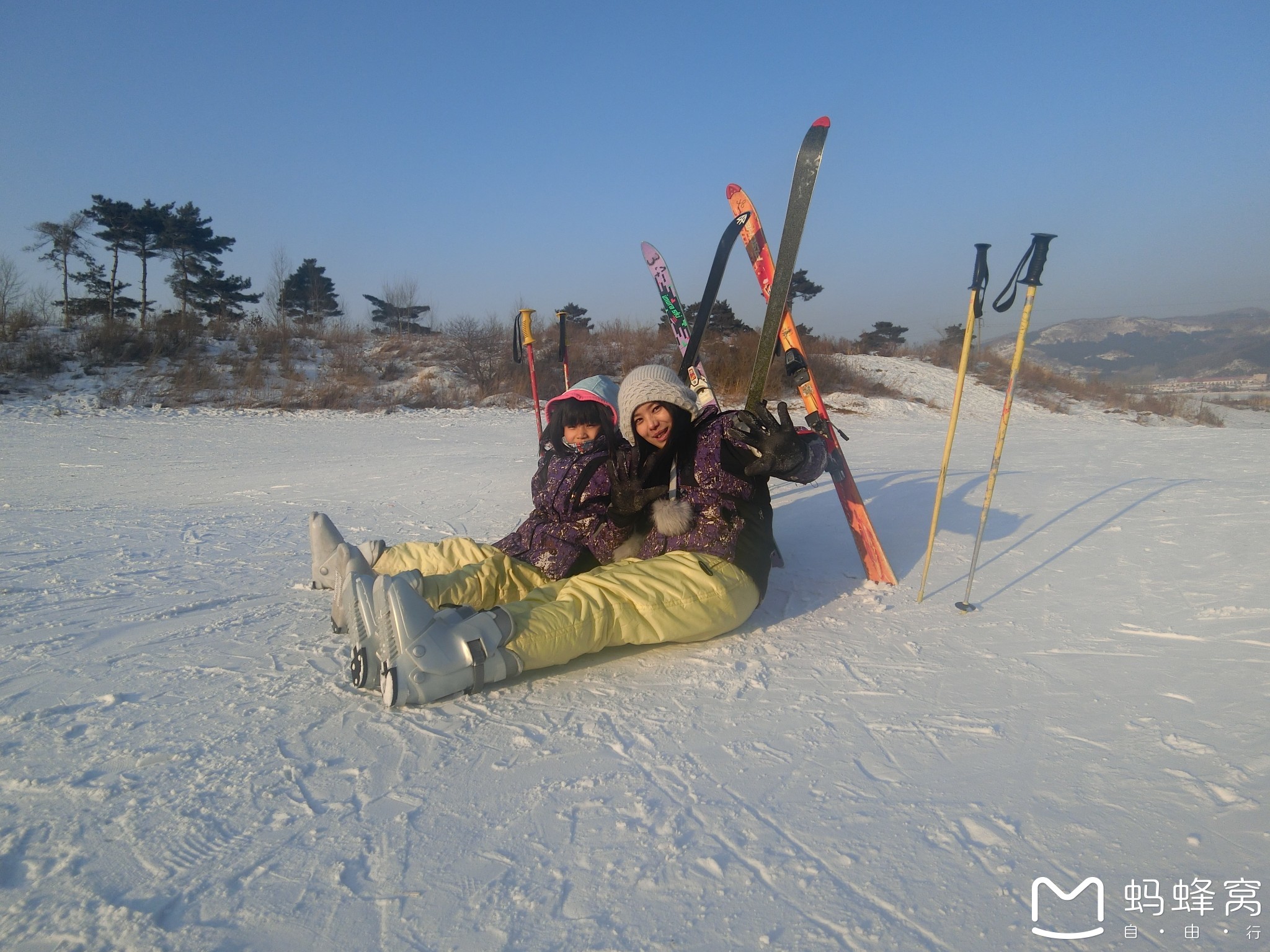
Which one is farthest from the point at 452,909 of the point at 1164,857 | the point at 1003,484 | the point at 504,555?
the point at 1003,484

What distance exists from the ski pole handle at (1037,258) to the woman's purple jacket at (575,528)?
1.67 meters

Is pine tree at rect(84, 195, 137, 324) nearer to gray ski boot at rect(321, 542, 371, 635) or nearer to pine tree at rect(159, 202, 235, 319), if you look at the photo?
pine tree at rect(159, 202, 235, 319)

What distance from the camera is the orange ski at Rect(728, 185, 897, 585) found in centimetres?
305

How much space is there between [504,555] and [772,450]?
1103mm

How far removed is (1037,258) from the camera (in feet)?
8.25

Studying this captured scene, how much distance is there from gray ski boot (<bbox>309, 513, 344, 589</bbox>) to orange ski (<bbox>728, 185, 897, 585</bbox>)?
2047mm

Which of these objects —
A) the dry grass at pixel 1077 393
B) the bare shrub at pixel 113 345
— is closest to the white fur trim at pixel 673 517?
the dry grass at pixel 1077 393

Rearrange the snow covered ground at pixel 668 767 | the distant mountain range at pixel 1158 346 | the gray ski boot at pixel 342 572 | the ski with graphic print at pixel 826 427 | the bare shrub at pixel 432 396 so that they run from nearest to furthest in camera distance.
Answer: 1. the snow covered ground at pixel 668 767
2. the gray ski boot at pixel 342 572
3. the ski with graphic print at pixel 826 427
4. the bare shrub at pixel 432 396
5. the distant mountain range at pixel 1158 346

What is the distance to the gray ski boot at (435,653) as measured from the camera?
6.16ft

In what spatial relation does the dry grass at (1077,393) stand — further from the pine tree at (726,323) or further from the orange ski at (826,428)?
the orange ski at (826,428)

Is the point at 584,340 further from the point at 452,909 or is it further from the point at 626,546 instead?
the point at 452,909

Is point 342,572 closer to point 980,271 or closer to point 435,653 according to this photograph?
point 435,653

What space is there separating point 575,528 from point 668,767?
50.1 inches

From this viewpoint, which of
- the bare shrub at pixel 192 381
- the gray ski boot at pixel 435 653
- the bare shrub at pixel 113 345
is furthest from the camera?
the bare shrub at pixel 113 345
